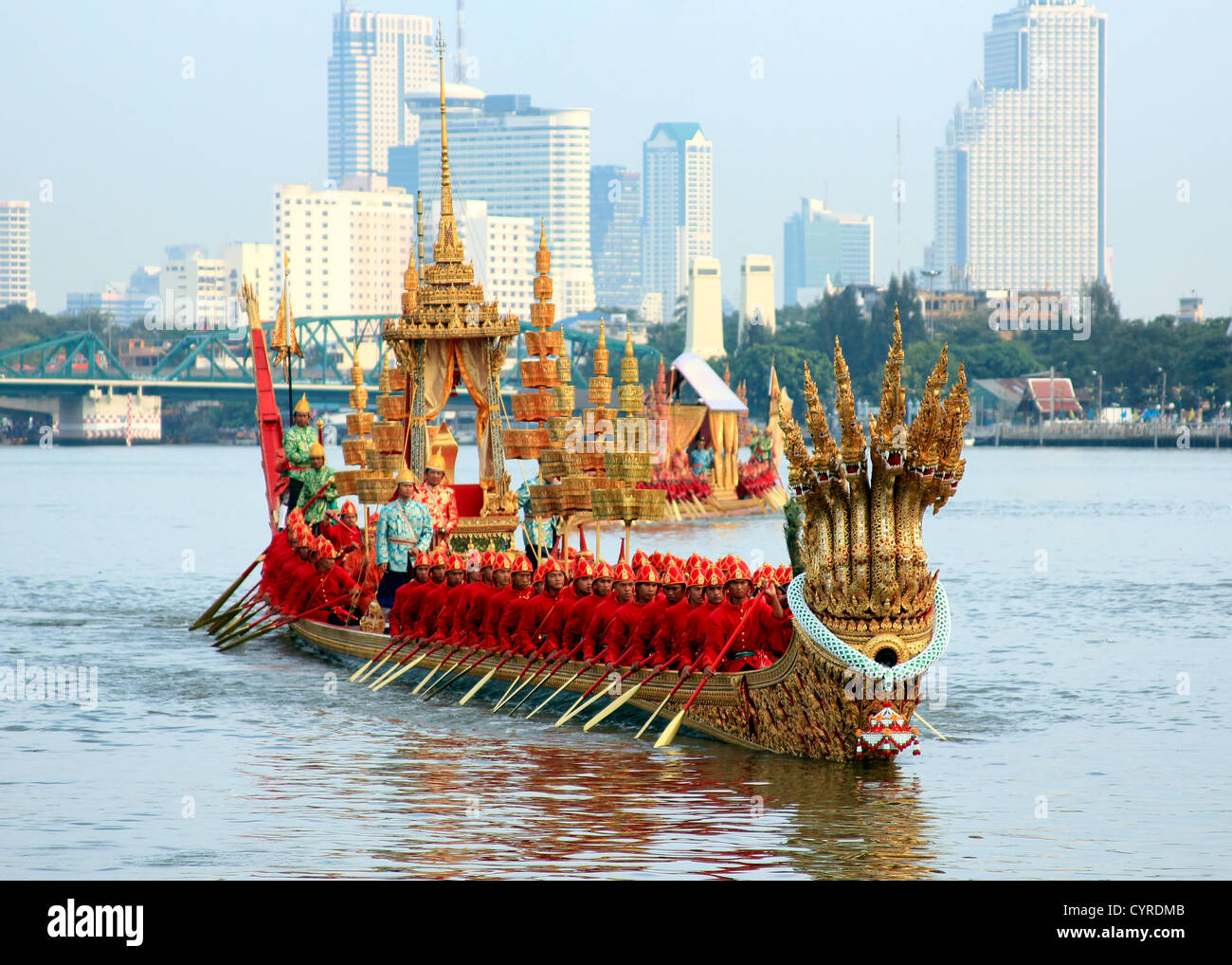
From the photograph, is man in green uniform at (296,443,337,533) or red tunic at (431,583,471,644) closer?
red tunic at (431,583,471,644)

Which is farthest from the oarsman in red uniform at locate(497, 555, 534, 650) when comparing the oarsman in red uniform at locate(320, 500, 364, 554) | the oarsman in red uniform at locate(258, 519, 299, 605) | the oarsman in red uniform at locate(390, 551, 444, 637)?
the oarsman in red uniform at locate(258, 519, 299, 605)

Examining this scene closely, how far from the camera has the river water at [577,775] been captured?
14.0m

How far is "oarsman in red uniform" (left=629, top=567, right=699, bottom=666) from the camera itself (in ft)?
59.0

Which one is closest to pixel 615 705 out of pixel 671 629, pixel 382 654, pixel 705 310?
pixel 671 629

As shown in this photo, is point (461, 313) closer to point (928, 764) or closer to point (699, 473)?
point (928, 764)

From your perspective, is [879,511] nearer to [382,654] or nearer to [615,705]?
[615,705]

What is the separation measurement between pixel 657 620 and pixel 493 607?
3399mm

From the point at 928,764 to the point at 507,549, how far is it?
9273 mm

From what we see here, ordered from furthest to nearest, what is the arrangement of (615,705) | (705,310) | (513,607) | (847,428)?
(705,310) < (513,607) < (615,705) < (847,428)

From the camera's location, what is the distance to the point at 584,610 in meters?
19.2

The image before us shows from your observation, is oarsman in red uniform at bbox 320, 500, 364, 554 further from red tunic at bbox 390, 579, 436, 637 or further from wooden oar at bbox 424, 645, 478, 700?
wooden oar at bbox 424, 645, 478, 700

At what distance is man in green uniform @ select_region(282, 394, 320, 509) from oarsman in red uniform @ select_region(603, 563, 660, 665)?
12.1 metres

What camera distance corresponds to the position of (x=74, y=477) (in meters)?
107
